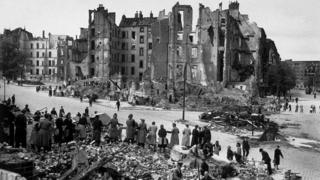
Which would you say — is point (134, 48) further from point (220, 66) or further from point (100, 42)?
point (220, 66)

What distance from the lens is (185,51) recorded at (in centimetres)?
6731

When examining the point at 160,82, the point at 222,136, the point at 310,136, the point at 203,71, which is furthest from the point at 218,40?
the point at 222,136

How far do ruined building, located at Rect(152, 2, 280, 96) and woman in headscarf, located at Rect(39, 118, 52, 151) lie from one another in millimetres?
45505

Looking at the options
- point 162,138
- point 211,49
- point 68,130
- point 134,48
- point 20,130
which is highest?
point 134,48

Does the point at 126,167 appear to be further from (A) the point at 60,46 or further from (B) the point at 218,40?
(A) the point at 60,46

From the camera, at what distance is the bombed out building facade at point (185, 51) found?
6562cm

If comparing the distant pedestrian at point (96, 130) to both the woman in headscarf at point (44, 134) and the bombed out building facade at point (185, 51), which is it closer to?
the woman in headscarf at point (44, 134)

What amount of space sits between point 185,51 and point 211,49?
4.56 m

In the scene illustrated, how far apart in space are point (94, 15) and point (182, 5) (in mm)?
18025

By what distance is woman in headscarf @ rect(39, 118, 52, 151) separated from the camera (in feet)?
57.3

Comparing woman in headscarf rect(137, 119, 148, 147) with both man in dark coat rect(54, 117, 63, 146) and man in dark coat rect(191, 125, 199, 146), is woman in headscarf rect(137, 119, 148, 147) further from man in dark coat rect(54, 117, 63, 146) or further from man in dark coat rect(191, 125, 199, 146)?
man in dark coat rect(54, 117, 63, 146)

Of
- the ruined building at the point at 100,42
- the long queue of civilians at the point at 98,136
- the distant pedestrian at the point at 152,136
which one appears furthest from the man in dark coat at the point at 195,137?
the ruined building at the point at 100,42

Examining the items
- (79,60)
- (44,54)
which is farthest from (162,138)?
(44,54)

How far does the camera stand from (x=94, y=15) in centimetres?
7400
